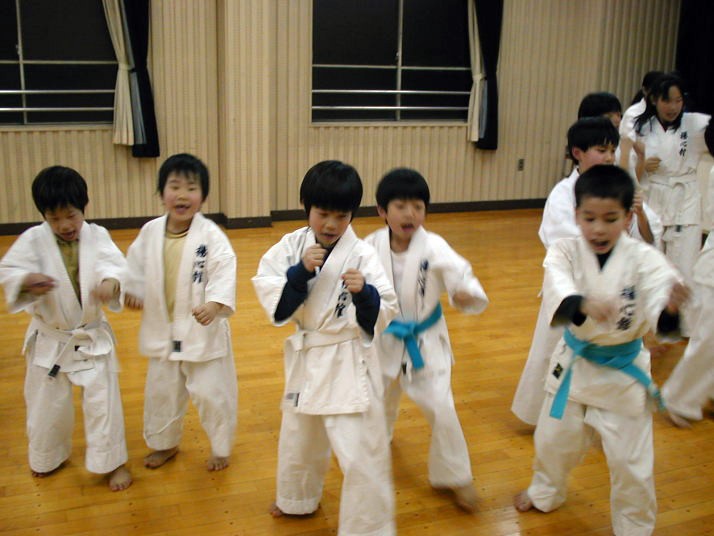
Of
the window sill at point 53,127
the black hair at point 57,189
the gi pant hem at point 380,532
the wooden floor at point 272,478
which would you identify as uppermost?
the black hair at point 57,189

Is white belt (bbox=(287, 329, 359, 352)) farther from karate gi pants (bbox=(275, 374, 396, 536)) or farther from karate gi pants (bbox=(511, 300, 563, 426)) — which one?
karate gi pants (bbox=(511, 300, 563, 426))

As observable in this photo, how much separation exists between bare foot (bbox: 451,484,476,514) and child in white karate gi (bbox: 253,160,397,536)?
41cm

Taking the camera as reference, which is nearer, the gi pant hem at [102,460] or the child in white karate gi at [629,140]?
the gi pant hem at [102,460]

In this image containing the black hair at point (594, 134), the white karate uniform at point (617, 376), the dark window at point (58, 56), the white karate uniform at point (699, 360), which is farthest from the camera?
the dark window at point (58, 56)

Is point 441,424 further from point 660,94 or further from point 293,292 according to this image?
point 660,94

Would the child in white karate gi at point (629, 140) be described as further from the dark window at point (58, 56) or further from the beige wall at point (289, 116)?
the dark window at point (58, 56)

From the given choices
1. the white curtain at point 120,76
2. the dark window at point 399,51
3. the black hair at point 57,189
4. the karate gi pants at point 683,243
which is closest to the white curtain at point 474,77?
the dark window at point 399,51

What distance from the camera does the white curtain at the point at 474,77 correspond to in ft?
28.0

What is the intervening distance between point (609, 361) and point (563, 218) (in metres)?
0.91

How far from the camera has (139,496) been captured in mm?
2812

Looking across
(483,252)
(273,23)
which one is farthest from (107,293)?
(273,23)

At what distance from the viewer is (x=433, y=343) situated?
2.76 meters

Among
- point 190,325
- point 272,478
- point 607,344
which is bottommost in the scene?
point 272,478

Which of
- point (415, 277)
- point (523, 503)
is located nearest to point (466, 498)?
point (523, 503)
